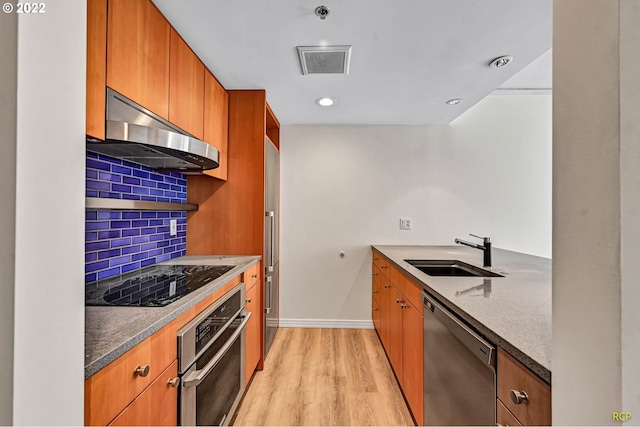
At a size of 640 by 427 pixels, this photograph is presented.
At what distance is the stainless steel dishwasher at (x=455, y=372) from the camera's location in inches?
37.2

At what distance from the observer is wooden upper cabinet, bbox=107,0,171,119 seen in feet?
3.81

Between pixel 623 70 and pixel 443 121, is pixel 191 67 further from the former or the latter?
pixel 443 121

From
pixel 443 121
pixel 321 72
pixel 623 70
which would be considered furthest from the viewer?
pixel 443 121

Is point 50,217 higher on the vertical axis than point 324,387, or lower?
higher

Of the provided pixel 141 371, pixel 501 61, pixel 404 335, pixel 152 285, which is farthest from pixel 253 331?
pixel 501 61

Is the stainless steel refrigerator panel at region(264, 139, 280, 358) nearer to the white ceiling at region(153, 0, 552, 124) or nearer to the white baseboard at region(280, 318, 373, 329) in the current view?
the white baseboard at region(280, 318, 373, 329)

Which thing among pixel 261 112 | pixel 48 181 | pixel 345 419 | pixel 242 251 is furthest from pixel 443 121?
pixel 48 181

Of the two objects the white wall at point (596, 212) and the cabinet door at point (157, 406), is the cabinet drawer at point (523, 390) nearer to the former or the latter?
the white wall at point (596, 212)

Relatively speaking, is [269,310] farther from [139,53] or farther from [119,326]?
[139,53]

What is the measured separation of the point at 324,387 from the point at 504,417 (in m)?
1.51

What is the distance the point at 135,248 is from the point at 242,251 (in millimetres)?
769

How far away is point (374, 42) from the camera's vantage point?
170cm

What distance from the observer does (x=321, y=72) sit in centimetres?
205

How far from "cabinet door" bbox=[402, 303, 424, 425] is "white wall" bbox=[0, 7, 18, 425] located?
5.00 ft
